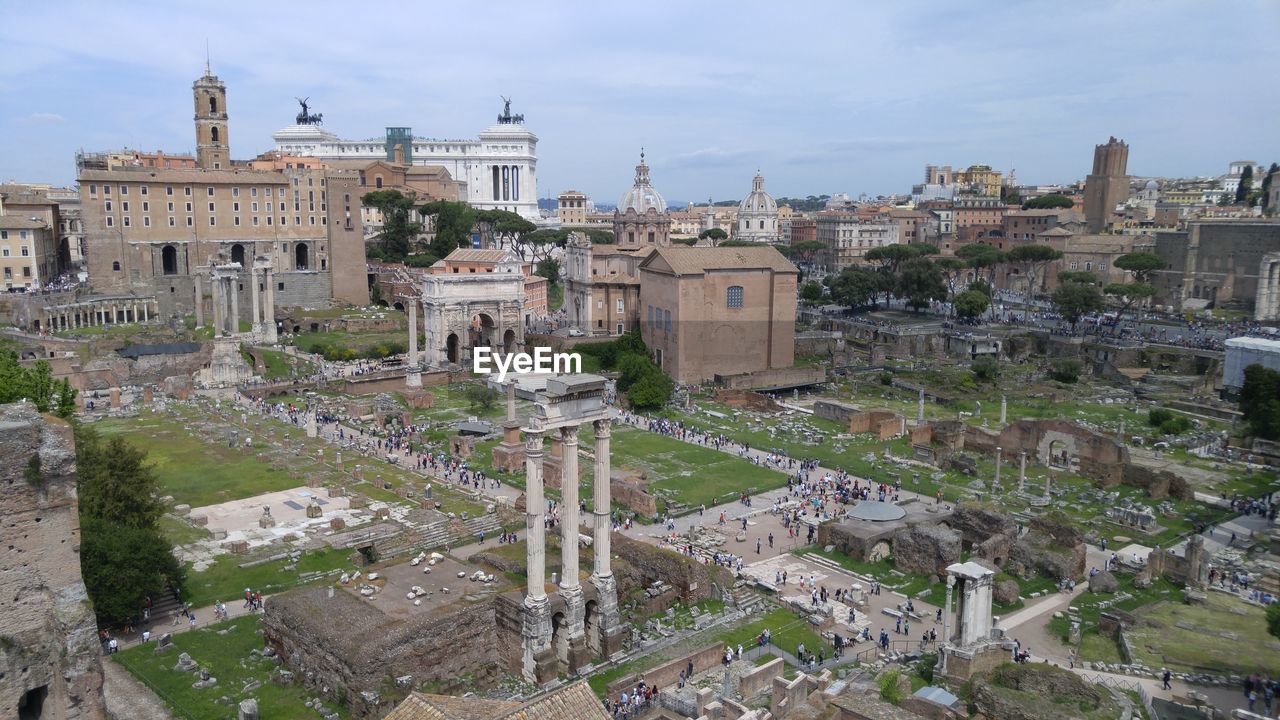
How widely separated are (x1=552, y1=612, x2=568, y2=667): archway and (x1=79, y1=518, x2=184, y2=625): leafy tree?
11087mm

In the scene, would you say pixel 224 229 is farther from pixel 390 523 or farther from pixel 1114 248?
pixel 1114 248

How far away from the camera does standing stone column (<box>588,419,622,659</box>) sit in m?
23.9

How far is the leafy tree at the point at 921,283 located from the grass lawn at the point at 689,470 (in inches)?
1638

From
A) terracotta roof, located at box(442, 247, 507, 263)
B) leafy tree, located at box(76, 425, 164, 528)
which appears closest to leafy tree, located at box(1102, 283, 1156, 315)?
terracotta roof, located at box(442, 247, 507, 263)

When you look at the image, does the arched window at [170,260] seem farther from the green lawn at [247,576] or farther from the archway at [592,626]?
the archway at [592,626]

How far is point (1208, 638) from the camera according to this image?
2500 cm

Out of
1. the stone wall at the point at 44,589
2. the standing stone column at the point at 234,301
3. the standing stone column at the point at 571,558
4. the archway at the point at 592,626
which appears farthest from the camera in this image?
the standing stone column at the point at 234,301

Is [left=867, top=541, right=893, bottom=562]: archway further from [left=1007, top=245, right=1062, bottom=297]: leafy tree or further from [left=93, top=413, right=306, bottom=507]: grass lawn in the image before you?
[left=1007, top=245, right=1062, bottom=297]: leafy tree

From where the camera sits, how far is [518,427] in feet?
141

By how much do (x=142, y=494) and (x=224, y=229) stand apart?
2059 inches

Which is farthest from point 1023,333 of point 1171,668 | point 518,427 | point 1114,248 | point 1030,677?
point 1030,677

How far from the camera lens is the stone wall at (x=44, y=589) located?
1561cm

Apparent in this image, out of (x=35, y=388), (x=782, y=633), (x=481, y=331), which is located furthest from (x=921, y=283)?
(x=35, y=388)

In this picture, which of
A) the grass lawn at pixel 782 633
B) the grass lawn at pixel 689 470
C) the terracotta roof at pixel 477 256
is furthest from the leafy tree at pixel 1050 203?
the grass lawn at pixel 782 633
